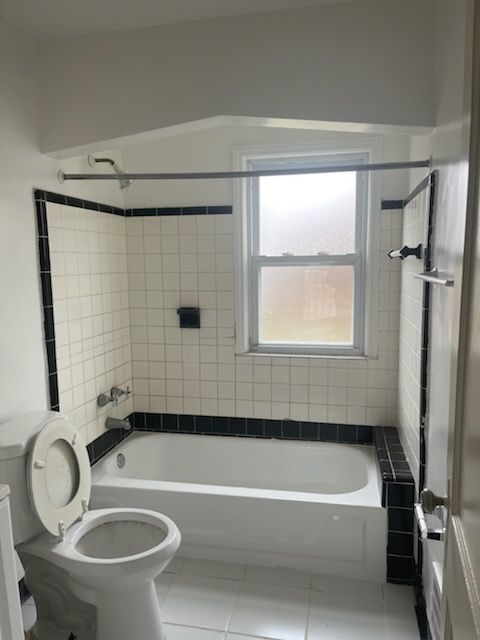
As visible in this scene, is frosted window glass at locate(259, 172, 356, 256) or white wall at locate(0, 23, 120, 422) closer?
white wall at locate(0, 23, 120, 422)

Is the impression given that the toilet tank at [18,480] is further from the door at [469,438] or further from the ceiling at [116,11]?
the ceiling at [116,11]

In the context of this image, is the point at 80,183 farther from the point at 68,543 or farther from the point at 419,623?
the point at 419,623

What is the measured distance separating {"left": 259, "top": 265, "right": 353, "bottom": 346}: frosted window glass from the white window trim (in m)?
0.08

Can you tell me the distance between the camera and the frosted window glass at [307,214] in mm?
2795

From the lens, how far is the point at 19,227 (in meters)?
1.99

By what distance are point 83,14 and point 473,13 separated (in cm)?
171

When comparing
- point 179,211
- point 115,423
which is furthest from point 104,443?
point 179,211

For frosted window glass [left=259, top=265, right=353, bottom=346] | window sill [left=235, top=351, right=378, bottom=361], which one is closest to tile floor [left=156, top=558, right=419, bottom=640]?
window sill [left=235, top=351, right=378, bottom=361]

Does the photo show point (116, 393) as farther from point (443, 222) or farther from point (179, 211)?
point (443, 222)

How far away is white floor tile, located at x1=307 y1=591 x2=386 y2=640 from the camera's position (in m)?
1.86

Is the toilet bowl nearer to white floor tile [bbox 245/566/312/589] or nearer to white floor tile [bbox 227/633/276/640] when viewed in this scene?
white floor tile [bbox 227/633/276/640]

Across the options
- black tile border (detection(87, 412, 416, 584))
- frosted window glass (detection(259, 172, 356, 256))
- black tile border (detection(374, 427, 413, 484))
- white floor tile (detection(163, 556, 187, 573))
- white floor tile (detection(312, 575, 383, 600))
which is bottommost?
white floor tile (detection(163, 556, 187, 573))

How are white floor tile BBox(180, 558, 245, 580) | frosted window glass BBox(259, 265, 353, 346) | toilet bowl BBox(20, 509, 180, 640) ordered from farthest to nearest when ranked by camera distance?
frosted window glass BBox(259, 265, 353, 346) < white floor tile BBox(180, 558, 245, 580) < toilet bowl BBox(20, 509, 180, 640)

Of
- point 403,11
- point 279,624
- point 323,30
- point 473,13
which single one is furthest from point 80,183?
point 279,624
